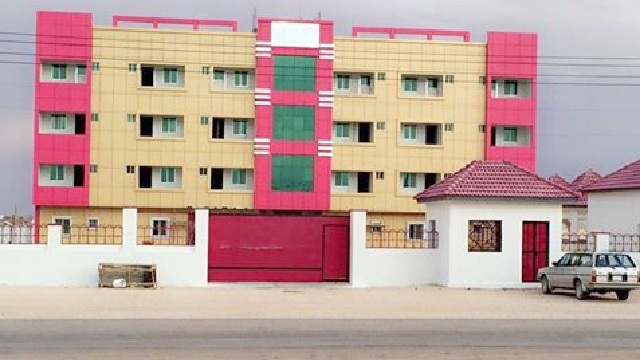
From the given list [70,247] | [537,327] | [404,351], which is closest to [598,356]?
[404,351]

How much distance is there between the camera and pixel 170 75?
214 feet

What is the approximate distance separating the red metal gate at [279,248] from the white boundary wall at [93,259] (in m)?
0.75

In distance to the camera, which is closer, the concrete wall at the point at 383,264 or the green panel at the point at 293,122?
the concrete wall at the point at 383,264

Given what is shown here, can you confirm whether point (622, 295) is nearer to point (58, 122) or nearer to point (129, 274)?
point (129, 274)

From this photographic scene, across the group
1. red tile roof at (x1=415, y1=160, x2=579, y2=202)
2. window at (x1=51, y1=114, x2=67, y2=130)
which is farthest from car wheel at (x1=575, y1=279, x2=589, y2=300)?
window at (x1=51, y1=114, x2=67, y2=130)

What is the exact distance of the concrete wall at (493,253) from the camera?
37.3m

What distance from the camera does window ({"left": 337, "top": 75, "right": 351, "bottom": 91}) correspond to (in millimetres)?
66750

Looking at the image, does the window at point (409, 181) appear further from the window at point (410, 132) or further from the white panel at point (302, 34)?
the white panel at point (302, 34)

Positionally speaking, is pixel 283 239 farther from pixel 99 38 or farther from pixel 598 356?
pixel 99 38

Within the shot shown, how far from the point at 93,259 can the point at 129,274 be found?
1.50 m

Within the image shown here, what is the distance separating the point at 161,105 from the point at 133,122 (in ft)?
6.76

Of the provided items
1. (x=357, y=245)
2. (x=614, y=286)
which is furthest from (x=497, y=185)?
(x=614, y=286)

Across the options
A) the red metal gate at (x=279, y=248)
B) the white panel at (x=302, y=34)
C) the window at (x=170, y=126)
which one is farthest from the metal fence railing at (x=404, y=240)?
the window at (x=170, y=126)

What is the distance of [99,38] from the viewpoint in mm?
Answer: 64000
